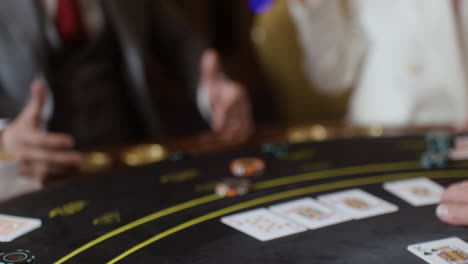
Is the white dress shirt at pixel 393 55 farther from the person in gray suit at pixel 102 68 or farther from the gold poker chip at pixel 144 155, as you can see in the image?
the gold poker chip at pixel 144 155

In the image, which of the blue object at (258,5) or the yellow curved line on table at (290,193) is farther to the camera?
the blue object at (258,5)

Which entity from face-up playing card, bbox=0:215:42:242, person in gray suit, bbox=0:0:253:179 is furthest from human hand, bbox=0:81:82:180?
face-up playing card, bbox=0:215:42:242

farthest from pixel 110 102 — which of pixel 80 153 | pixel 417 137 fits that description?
pixel 417 137

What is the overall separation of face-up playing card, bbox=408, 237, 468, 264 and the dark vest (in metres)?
1.74

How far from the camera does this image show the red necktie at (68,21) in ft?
7.98

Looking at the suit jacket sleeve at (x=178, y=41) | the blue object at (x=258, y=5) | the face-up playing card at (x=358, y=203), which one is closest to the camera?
the face-up playing card at (x=358, y=203)

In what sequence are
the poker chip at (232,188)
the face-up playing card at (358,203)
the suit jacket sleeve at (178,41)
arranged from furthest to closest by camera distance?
the suit jacket sleeve at (178,41), the poker chip at (232,188), the face-up playing card at (358,203)

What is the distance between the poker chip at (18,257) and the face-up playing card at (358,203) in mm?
656

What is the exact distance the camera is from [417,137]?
6.21 feet

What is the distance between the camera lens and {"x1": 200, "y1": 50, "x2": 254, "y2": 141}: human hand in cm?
214

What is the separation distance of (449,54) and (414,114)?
327mm

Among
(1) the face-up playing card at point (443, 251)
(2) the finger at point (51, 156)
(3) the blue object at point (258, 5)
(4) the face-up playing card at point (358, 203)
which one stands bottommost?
(1) the face-up playing card at point (443, 251)

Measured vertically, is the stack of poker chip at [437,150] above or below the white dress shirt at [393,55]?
below

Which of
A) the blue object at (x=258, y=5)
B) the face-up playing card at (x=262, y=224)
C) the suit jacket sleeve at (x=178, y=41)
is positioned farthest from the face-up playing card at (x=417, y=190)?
the blue object at (x=258, y=5)
